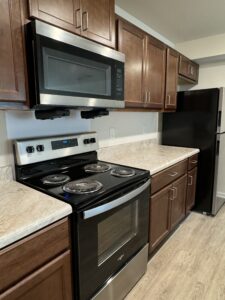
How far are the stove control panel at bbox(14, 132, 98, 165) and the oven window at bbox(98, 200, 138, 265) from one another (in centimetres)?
62

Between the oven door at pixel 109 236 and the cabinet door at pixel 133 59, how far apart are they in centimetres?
80

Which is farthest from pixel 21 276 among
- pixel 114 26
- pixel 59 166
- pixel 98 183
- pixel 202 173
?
pixel 202 173

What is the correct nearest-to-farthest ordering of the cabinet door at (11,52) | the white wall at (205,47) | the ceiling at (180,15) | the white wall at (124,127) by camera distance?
the cabinet door at (11,52) → the ceiling at (180,15) → the white wall at (124,127) → the white wall at (205,47)

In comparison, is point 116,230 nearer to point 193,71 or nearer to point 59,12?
point 59,12

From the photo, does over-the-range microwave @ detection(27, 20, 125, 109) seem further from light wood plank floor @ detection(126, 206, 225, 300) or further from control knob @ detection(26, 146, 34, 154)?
light wood plank floor @ detection(126, 206, 225, 300)

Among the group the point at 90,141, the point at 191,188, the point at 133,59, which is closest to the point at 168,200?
the point at 191,188

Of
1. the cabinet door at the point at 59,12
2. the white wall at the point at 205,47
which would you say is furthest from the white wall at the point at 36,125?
the white wall at the point at 205,47

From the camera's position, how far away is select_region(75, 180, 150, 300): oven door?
1115 millimetres

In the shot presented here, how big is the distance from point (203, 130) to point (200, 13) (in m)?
1.27

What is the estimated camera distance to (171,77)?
2.41 m

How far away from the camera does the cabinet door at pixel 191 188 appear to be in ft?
8.19

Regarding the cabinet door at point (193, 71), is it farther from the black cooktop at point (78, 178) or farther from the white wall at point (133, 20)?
the black cooktop at point (78, 178)

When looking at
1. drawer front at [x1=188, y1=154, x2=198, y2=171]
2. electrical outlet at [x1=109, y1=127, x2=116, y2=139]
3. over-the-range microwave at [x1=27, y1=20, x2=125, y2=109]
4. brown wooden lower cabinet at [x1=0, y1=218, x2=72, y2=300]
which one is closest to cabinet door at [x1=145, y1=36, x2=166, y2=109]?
electrical outlet at [x1=109, y1=127, x2=116, y2=139]

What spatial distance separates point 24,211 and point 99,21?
1281mm
